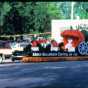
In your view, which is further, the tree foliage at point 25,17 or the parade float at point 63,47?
the tree foliage at point 25,17

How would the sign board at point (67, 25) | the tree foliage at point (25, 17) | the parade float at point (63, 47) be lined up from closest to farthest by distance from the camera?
the parade float at point (63, 47) < the sign board at point (67, 25) < the tree foliage at point (25, 17)

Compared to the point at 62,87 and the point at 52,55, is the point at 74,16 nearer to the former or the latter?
the point at 52,55

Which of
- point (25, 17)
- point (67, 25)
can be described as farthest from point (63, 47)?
point (25, 17)

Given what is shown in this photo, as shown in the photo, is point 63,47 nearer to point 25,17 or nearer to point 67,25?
point 67,25

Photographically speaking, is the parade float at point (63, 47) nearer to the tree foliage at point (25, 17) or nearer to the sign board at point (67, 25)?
the sign board at point (67, 25)

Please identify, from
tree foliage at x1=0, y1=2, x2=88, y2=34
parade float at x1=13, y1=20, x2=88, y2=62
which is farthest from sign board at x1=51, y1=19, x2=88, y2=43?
tree foliage at x1=0, y1=2, x2=88, y2=34

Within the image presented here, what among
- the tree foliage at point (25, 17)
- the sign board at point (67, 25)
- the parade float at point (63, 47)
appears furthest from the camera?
the tree foliage at point (25, 17)

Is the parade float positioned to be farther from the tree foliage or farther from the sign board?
the tree foliage

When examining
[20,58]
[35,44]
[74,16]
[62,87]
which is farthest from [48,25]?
[62,87]

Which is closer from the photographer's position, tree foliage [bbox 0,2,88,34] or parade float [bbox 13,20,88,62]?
parade float [bbox 13,20,88,62]

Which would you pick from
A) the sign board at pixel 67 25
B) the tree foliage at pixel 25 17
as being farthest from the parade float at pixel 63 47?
the tree foliage at pixel 25 17

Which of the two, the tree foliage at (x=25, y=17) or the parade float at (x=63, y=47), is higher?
the tree foliage at (x=25, y=17)

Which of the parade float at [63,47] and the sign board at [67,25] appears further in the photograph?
the sign board at [67,25]

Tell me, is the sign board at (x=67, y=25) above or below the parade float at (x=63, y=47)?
above
